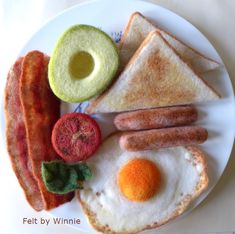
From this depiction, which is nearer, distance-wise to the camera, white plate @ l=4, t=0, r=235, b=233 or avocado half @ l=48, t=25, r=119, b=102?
avocado half @ l=48, t=25, r=119, b=102

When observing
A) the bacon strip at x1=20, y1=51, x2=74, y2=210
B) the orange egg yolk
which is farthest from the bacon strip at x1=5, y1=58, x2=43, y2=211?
the orange egg yolk

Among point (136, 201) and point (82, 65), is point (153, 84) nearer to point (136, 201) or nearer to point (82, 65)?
point (82, 65)

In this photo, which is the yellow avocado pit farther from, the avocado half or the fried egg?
the fried egg

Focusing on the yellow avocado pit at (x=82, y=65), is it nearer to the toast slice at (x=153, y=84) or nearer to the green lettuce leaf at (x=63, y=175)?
the toast slice at (x=153, y=84)

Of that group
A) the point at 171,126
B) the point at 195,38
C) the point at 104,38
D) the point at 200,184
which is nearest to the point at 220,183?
the point at 200,184

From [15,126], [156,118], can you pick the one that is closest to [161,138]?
[156,118]

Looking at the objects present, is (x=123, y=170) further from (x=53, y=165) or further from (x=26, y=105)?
(x=26, y=105)
